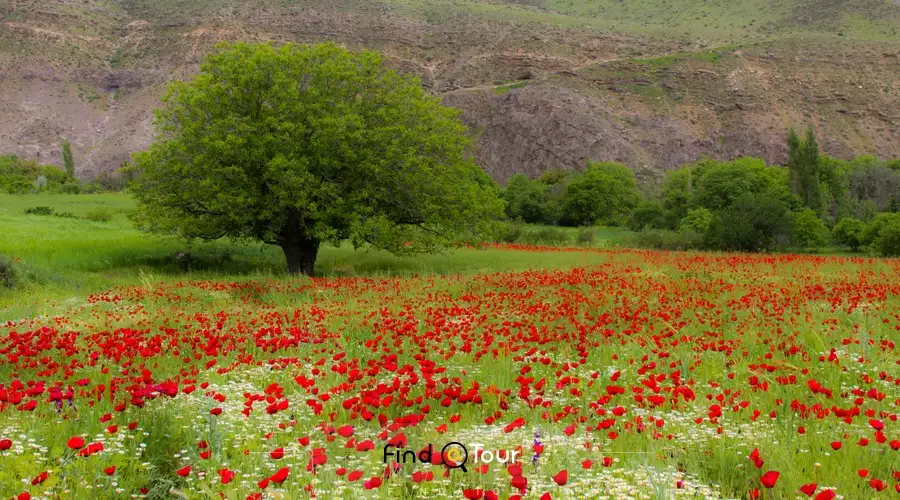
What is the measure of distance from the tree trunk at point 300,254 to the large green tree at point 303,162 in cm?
5

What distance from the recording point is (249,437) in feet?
15.9

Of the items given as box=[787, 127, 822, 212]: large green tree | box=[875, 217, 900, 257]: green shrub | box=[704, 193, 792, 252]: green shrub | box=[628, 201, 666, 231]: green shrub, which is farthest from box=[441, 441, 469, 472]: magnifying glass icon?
box=[787, 127, 822, 212]: large green tree

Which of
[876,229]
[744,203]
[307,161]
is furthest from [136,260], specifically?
[876,229]

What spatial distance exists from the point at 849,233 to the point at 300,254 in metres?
52.8

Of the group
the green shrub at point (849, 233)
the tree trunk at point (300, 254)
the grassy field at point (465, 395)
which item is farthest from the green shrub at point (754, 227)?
the tree trunk at point (300, 254)

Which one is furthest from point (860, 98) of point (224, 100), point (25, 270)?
point (25, 270)

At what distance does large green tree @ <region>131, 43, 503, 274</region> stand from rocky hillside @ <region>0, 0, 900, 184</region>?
98752 millimetres

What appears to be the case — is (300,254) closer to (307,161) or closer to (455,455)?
(307,161)

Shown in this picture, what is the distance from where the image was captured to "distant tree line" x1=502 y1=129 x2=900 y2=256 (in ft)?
140

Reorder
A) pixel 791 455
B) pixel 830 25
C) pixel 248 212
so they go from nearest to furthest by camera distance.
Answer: pixel 791 455 < pixel 248 212 < pixel 830 25

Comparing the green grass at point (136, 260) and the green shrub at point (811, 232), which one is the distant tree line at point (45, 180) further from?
the green shrub at point (811, 232)

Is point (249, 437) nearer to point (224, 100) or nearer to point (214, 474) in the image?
point (214, 474)

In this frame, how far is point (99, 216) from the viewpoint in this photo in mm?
47031

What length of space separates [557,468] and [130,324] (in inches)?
370
